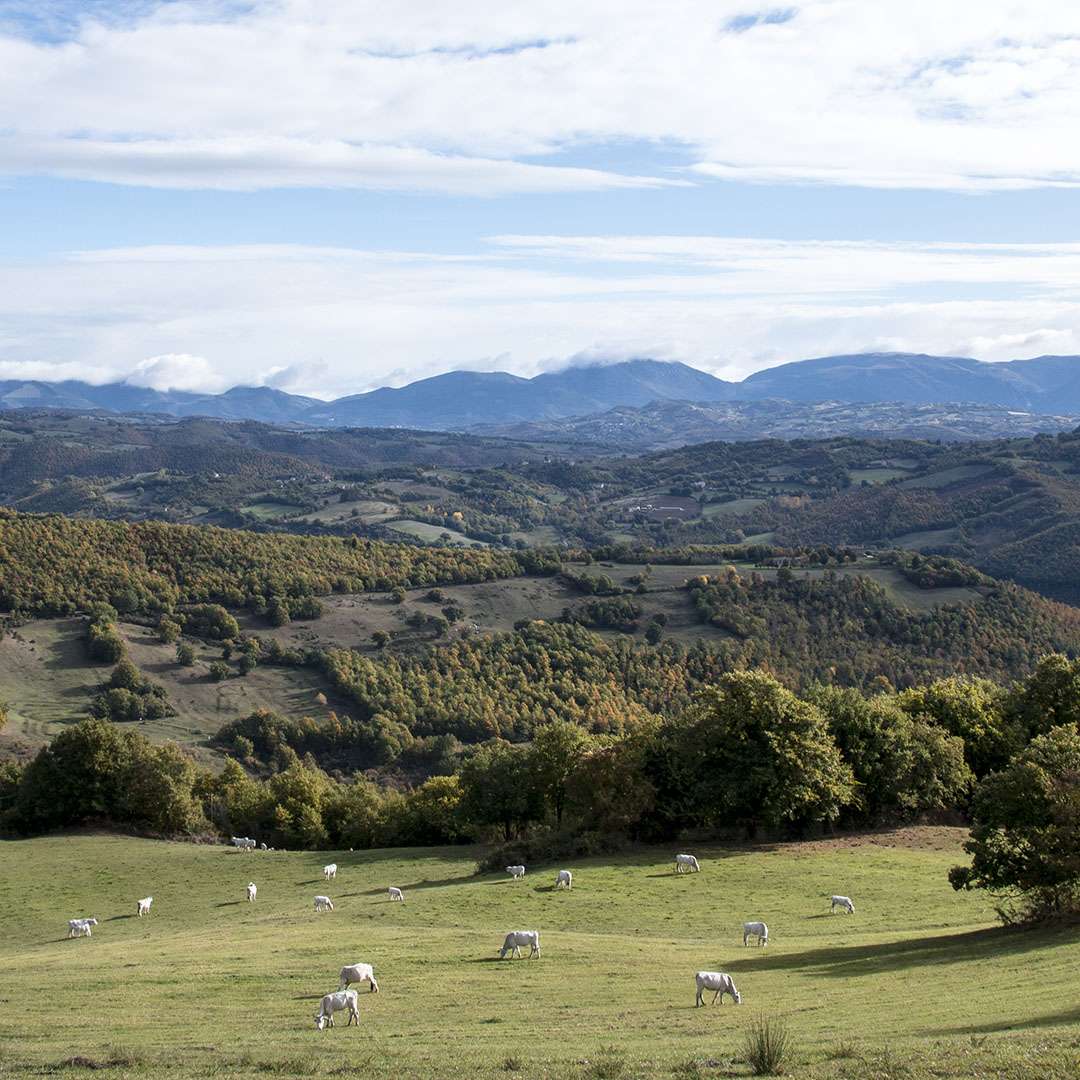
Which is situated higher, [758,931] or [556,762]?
[758,931]

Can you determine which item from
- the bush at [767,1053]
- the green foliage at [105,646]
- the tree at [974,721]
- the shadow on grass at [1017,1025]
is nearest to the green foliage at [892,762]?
the tree at [974,721]

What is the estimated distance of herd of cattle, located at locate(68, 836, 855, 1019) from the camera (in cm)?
2734

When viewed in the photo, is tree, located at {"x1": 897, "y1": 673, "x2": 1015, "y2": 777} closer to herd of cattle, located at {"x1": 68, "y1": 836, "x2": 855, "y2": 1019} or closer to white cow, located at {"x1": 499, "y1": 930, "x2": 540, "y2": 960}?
herd of cattle, located at {"x1": 68, "y1": 836, "x2": 855, "y2": 1019}

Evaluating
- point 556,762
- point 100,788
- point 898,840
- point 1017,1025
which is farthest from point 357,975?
point 100,788

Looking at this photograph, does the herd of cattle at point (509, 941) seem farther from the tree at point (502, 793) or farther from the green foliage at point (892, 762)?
the green foliage at point (892, 762)

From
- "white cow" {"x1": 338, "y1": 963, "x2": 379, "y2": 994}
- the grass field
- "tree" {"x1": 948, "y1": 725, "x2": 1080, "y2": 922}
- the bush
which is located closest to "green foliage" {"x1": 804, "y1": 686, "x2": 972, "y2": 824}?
the grass field

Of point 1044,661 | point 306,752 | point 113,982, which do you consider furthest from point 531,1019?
point 306,752

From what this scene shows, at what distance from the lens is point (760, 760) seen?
61.9 metres

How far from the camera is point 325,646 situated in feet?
581

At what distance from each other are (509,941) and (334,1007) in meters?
9.25

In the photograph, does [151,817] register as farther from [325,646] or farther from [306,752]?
[325,646]

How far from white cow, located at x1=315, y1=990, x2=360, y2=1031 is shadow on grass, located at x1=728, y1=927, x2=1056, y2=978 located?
12641 millimetres

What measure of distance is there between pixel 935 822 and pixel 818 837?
9.29 metres

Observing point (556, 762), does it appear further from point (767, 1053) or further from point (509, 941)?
point (767, 1053)
